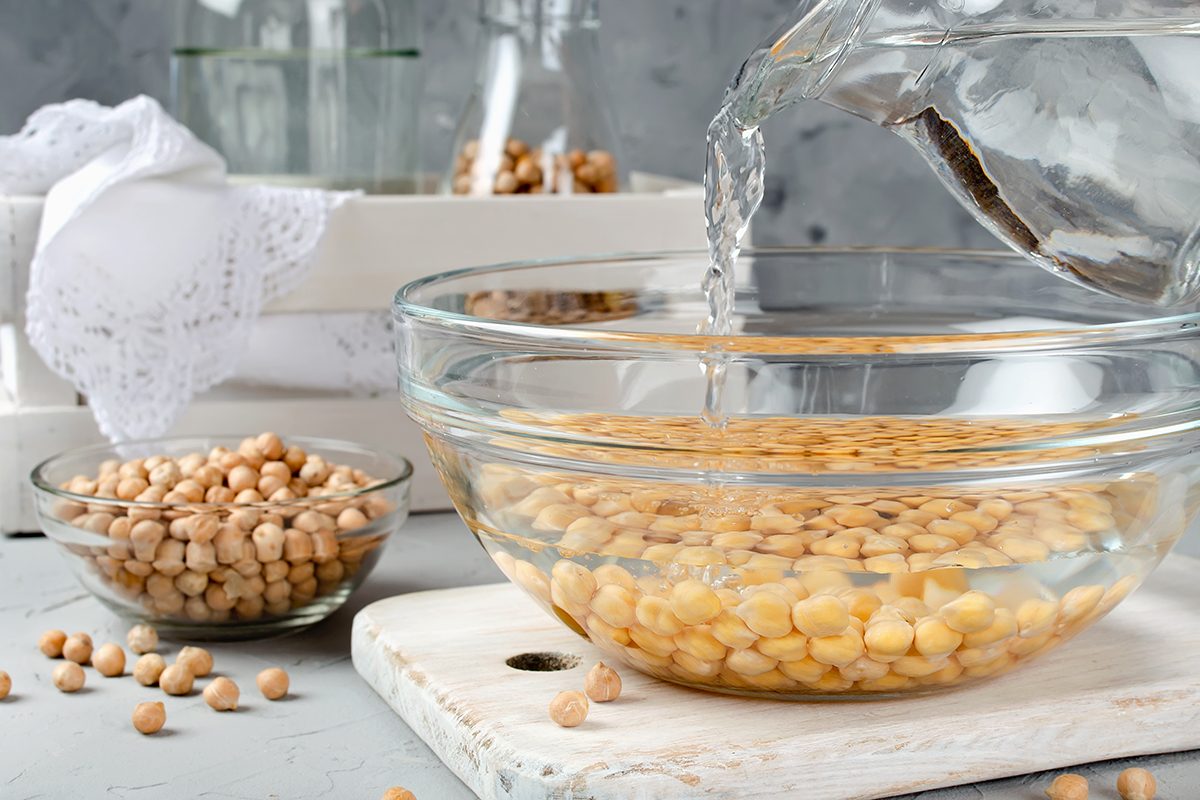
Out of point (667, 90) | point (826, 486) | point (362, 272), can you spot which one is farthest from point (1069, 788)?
point (667, 90)

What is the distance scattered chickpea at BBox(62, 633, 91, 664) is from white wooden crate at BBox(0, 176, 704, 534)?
0.25m

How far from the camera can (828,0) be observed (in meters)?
0.57

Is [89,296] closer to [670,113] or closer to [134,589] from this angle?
[134,589]

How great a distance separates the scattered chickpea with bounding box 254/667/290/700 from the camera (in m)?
0.70

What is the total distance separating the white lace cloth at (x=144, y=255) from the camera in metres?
0.92

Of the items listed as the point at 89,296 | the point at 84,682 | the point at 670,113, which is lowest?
the point at 84,682

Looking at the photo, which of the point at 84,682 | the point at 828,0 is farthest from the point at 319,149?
the point at 828,0

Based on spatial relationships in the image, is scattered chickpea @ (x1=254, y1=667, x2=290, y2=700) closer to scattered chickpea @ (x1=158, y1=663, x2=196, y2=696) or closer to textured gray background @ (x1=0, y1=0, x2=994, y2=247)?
scattered chickpea @ (x1=158, y1=663, x2=196, y2=696)

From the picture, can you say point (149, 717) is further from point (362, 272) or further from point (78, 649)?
point (362, 272)

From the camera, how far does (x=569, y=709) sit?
1.90 feet

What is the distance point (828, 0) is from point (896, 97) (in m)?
0.06

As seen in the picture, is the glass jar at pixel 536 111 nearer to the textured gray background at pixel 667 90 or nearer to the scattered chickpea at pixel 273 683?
the textured gray background at pixel 667 90

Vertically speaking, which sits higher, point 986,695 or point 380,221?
point 380,221

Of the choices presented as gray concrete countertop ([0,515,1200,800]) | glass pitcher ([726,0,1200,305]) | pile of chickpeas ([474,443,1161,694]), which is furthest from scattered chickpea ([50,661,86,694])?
glass pitcher ([726,0,1200,305])
